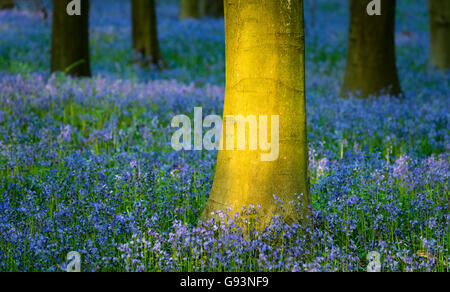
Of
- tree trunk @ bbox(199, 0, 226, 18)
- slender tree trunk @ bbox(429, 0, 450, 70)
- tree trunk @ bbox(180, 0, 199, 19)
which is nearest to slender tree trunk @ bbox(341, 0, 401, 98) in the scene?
slender tree trunk @ bbox(429, 0, 450, 70)

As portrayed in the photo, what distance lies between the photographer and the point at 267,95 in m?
4.24

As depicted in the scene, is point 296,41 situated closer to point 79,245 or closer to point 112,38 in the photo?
point 79,245

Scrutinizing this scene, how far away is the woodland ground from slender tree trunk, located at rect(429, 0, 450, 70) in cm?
276

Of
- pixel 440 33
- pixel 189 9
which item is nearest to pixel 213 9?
pixel 189 9

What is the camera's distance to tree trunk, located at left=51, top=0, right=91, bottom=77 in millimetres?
10383

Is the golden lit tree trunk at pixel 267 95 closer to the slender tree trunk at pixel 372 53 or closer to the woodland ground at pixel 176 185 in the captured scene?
the woodland ground at pixel 176 185

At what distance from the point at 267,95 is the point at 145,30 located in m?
9.64

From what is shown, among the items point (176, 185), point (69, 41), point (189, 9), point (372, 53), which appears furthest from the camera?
point (189, 9)

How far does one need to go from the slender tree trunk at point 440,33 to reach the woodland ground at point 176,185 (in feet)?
9.05

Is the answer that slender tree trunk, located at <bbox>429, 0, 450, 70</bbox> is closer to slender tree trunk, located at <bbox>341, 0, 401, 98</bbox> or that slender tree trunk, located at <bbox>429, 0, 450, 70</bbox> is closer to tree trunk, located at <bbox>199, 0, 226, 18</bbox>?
slender tree trunk, located at <bbox>341, 0, 401, 98</bbox>

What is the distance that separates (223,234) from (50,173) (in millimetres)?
2336

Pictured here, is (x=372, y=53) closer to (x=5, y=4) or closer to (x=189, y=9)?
(x=189, y=9)

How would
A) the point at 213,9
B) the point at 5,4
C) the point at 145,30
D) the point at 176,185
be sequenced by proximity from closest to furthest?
the point at 176,185 → the point at 145,30 → the point at 5,4 → the point at 213,9

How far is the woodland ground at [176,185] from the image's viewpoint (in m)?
4.04
